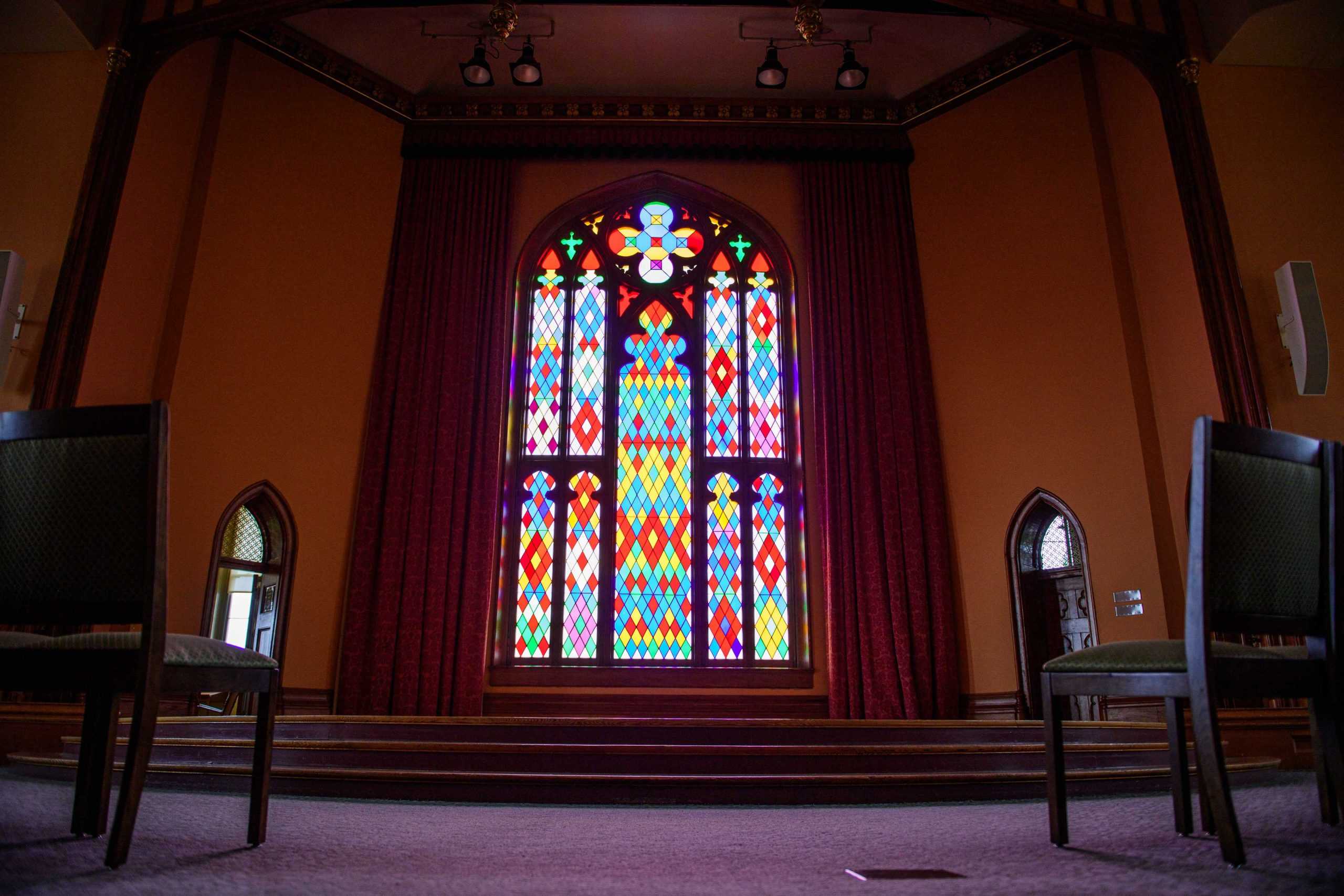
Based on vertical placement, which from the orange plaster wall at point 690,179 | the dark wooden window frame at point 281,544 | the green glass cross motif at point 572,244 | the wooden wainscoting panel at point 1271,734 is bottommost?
the wooden wainscoting panel at point 1271,734

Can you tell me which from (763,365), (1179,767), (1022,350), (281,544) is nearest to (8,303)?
(281,544)

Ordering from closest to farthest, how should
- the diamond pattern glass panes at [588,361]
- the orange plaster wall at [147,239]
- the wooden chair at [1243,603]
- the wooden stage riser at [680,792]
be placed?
the wooden chair at [1243,603], the wooden stage riser at [680,792], the orange plaster wall at [147,239], the diamond pattern glass panes at [588,361]

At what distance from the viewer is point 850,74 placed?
663 centimetres

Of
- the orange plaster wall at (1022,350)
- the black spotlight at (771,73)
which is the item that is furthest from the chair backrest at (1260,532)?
the black spotlight at (771,73)

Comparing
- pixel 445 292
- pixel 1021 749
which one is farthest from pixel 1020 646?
pixel 445 292

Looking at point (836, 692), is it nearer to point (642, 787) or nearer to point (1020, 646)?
point (1020, 646)

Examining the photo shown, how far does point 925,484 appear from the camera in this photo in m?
6.49

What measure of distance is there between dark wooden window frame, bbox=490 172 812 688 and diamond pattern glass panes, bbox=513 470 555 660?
1.8 inches

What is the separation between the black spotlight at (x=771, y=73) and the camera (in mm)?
6617

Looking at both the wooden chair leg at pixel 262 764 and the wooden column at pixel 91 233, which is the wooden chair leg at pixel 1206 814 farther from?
the wooden column at pixel 91 233

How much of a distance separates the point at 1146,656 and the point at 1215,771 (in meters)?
0.28

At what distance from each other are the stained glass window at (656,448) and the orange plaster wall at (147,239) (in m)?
2.38

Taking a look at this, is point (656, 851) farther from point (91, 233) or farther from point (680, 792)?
point (91, 233)

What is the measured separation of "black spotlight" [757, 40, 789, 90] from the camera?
21.7 ft
